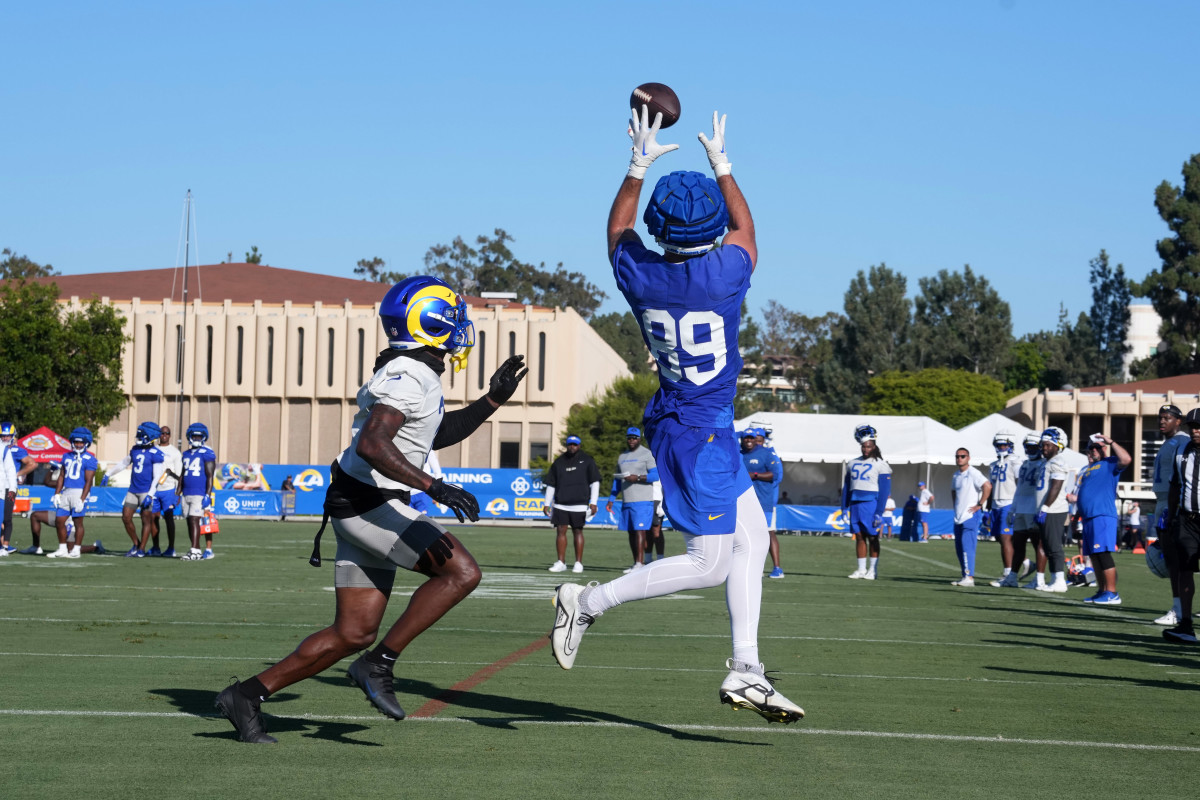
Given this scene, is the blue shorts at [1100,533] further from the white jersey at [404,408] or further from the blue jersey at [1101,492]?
the white jersey at [404,408]

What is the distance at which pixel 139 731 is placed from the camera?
5594mm

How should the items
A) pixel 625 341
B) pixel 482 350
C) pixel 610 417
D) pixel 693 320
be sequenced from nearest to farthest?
pixel 693 320, pixel 610 417, pixel 482 350, pixel 625 341

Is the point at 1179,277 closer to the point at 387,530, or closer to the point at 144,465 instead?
the point at 144,465

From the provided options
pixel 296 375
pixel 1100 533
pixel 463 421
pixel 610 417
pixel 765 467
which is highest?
pixel 296 375

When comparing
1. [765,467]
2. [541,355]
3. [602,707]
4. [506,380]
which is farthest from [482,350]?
[506,380]

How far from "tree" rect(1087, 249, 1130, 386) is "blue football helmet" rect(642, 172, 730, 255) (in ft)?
279

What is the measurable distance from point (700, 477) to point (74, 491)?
16.1 metres

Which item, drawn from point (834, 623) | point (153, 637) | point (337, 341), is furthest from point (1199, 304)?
point (153, 637)

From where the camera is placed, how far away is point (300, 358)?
220 feet

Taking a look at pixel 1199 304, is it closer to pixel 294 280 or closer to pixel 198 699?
pixel 294 280

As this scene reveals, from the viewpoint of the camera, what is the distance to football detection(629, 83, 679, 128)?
5750mm

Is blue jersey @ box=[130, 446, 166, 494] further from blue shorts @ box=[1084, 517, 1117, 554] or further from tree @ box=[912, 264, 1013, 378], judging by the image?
tree @ box=[912, 264, 1013, 378]

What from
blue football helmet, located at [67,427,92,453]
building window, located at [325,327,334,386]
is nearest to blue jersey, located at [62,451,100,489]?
blue football helmet, located at [67,427,92,453]

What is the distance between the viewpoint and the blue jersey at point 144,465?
63.9 feet
